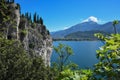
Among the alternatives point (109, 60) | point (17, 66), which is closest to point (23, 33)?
point (17, 66)

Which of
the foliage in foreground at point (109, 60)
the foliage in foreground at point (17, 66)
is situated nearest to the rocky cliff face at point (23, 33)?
the foliage in foreground at point (17, 66)

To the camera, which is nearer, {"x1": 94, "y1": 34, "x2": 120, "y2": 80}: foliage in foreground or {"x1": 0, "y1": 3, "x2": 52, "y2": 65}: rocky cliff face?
{"x1": 94, "y1": 34, "x2": 120, "y2": 80}: foliage in foreground

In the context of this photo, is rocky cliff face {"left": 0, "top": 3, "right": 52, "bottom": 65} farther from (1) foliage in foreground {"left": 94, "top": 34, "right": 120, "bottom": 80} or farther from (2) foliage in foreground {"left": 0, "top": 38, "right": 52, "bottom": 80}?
(1) foliage in foreground {"left": 94, "top": 34, "right": 120, "bottom": 80}

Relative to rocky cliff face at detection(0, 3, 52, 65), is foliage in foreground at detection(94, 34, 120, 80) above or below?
below

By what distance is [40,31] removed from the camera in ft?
352

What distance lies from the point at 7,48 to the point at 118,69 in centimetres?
3477

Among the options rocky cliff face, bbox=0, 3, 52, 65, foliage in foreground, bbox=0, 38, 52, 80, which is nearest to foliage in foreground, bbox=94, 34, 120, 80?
foliage in foreground, bbox=0, 38, 52, 80

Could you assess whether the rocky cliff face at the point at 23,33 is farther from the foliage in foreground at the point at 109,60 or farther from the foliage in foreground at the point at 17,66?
the foliage in foreground at the point at 109,60

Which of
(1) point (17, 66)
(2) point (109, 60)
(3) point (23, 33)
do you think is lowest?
(1) point (17, 66)

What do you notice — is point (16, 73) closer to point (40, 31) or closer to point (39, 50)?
point (39, 50)

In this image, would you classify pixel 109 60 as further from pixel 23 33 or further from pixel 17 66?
pixel 23 33

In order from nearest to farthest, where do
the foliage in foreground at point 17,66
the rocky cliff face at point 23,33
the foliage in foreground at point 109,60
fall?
1. the foliage in foreground at point 109,60
2. the foliage in foreground at point 17,66
3. the rocky cliff face at point 23,33

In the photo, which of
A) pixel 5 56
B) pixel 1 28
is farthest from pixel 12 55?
pixel 1 28

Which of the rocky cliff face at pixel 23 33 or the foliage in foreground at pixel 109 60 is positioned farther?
the rocky cliff face at pixel 23 33
